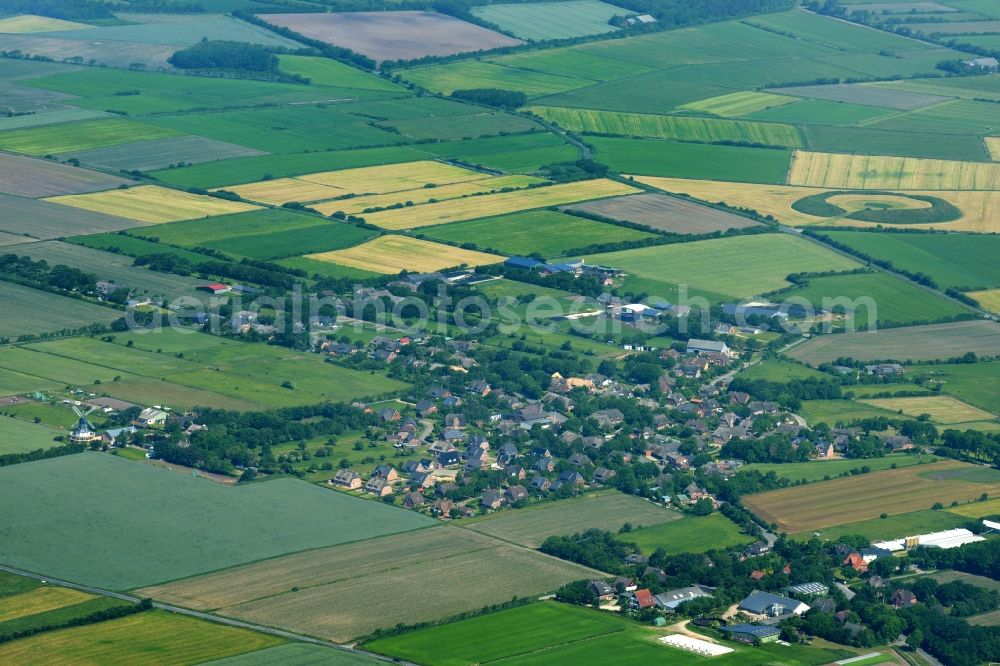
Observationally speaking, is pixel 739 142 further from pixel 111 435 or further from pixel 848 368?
pixel 111 435

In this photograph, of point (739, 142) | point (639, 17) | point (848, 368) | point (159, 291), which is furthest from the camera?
point (639, 17)

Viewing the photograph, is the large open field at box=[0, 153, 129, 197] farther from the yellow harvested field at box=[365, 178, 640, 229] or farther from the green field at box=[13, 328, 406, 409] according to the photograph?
the green field at box=[13, 328, 406, 409]

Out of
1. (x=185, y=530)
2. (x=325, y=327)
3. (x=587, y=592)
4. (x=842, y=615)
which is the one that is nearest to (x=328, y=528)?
(x=185, y=530)

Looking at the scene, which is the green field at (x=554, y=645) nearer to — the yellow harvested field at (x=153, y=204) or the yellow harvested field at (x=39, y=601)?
the yellow harvested field at (x=39, y=601)

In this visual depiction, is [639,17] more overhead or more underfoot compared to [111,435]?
more overhead

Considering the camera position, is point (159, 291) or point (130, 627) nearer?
point (130, 627)

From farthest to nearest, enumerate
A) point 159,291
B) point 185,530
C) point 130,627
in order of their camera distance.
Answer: point 159,291
point 185,530
point 130,627

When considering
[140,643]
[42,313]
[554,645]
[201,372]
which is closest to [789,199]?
[201,372]

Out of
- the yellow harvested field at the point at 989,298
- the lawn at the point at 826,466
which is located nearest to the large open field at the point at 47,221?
the lawn at the point at 826,466
